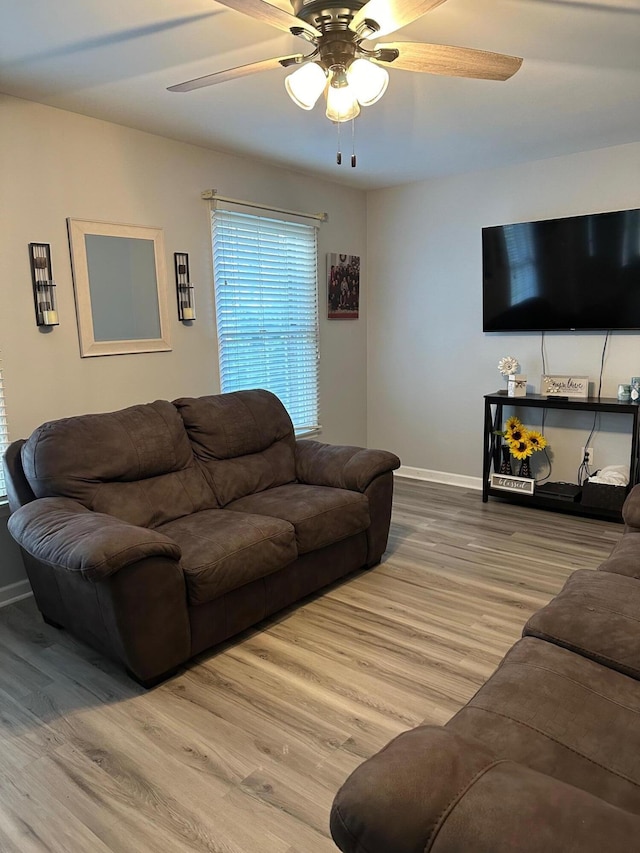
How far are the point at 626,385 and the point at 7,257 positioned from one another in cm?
386

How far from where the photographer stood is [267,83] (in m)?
2.66

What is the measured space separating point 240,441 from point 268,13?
211cm

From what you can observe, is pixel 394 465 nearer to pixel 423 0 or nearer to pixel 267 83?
pixel 267 83

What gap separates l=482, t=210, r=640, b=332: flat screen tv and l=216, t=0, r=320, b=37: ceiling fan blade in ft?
9.42

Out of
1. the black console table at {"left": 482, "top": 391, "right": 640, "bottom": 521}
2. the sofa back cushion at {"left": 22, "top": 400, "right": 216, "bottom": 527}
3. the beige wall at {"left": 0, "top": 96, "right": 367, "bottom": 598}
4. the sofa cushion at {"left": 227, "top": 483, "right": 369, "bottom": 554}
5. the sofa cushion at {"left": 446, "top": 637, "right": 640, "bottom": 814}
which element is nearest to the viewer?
the sofa cushion at {"left": 446, "top": 637, "right": 640, "bottom": 814}

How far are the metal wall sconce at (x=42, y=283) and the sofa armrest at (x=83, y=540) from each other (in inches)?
42.0

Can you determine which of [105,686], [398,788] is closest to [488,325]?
[105,686]

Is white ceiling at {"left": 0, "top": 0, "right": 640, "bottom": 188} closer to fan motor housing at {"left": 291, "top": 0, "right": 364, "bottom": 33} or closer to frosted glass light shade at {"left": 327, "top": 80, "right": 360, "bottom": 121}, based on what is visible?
fan motor housing at {"left": 291, "top": 0, "right": 364, "bottom": 33}

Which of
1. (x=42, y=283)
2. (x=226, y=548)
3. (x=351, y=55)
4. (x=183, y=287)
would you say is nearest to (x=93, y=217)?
(x=42, y=283)

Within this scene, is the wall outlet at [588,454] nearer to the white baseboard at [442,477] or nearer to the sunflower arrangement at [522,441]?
the sunflower arrangement at [522,441]

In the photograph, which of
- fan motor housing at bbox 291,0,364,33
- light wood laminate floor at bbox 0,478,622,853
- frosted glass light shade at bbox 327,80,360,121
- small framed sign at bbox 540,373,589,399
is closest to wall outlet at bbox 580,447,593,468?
small framed sign at bbox 540,373,589,399

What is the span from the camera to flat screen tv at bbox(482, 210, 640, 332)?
12.7 feet

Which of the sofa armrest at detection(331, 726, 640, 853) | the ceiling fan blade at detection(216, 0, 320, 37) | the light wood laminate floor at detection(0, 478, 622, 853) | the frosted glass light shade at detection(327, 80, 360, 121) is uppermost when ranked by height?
the ceiling fan blade at detection(216, 0, 320, 37)

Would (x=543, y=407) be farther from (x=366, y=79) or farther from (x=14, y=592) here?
(x=14, y=592)
